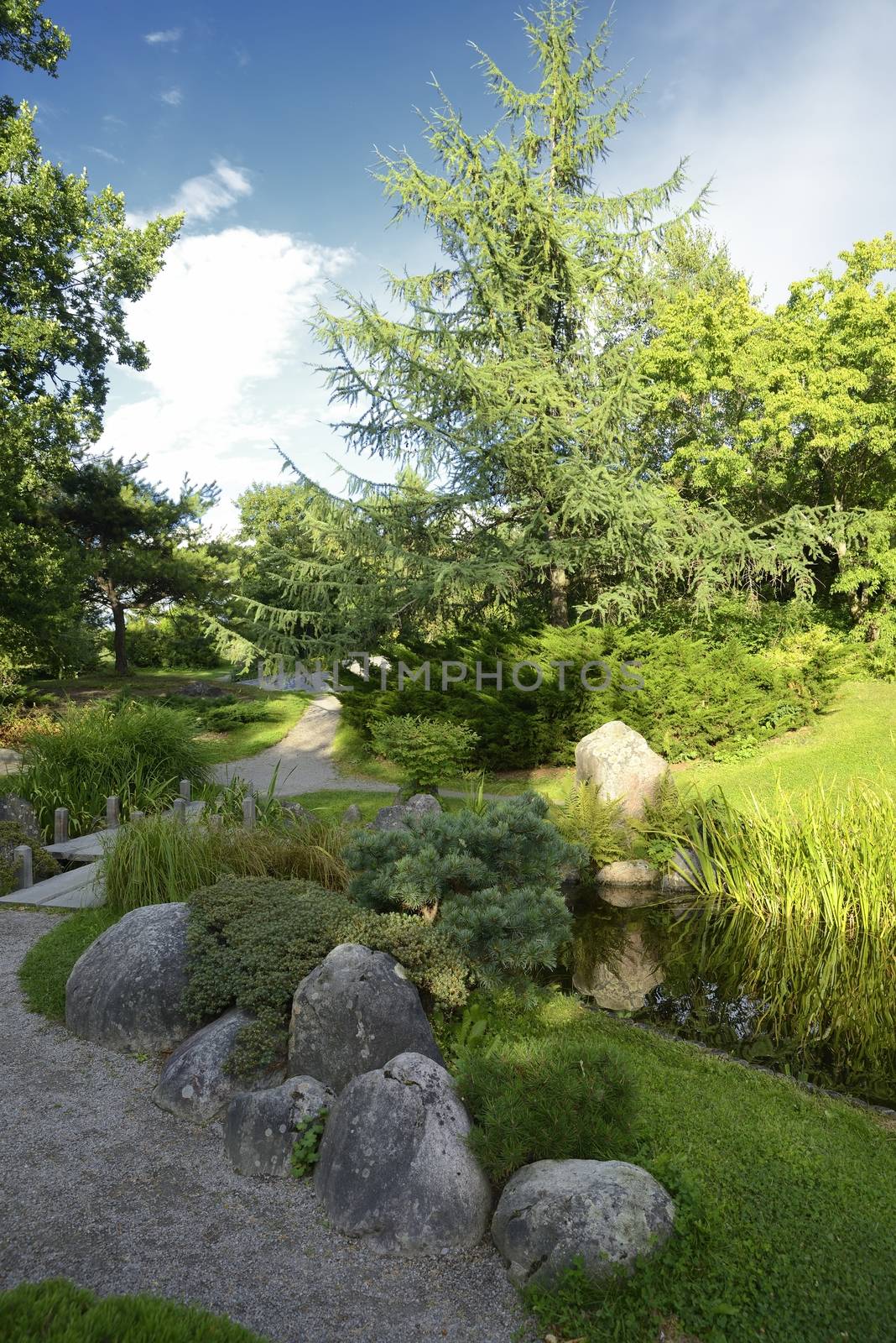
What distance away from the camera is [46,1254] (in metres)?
2.72

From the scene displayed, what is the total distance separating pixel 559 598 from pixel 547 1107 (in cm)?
1229

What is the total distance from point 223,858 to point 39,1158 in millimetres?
2975

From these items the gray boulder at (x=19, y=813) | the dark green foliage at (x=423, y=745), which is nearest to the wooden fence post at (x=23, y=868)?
the gray boulder at (x=19, y=813)

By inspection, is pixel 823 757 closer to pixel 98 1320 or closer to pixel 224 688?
pixel 98 1320

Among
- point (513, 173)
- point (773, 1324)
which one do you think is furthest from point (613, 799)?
point (513, 173)

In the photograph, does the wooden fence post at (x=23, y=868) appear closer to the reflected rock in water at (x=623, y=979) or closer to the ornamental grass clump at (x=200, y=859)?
the ornamental grass clump at (x=200, y=859)

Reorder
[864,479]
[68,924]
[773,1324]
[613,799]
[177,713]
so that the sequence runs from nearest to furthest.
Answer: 1. [773,1324]
2. [68,924]
3. [613,799]
4. [177,713]
5. [864,479]

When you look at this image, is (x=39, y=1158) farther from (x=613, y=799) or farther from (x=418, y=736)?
(x=418, y=736)

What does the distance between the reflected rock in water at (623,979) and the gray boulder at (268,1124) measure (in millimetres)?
2503

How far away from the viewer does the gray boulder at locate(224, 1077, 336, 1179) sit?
326cm

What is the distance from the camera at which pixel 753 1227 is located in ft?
9.25

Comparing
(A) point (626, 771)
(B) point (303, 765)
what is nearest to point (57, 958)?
(A) point (626, 771)

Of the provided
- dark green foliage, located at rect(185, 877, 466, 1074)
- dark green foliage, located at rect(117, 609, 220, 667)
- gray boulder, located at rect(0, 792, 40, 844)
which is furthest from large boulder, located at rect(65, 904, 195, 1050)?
dark green foliage, located at rect(117, 609, 220, 667)

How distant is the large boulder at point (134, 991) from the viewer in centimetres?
428
